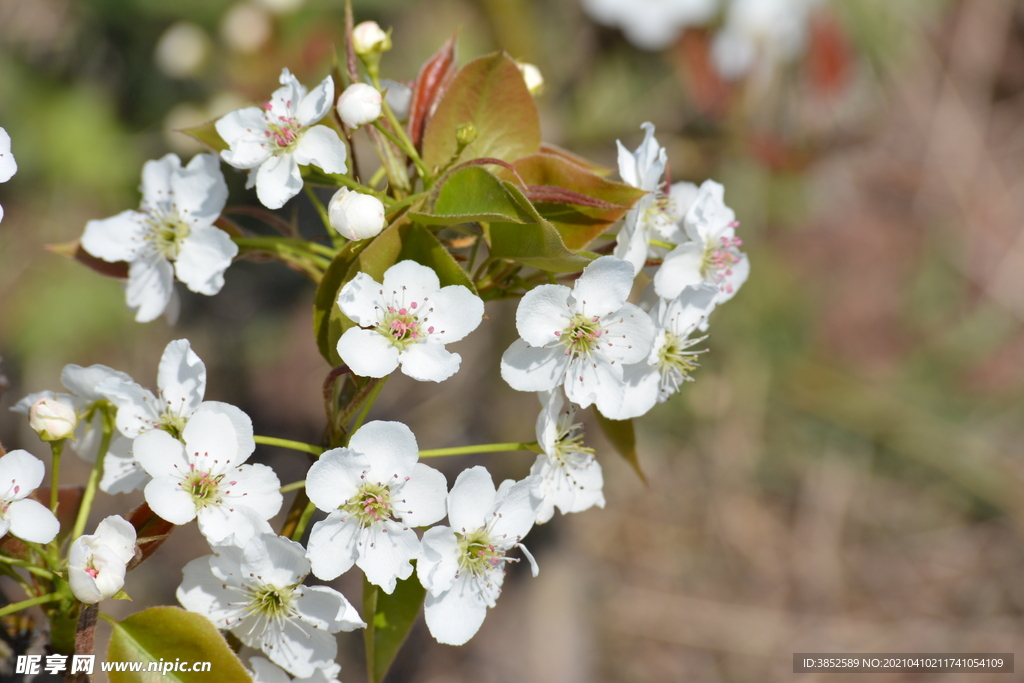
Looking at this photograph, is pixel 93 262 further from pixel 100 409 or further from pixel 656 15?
pixel 656 15

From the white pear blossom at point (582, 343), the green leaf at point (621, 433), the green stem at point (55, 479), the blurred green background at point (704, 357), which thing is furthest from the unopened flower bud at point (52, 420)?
the blurred green background at point (704, 357)

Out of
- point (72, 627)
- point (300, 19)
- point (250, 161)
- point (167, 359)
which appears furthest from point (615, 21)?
point (72, 627)

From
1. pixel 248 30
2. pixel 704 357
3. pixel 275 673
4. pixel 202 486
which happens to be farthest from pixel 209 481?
pixel 704 357

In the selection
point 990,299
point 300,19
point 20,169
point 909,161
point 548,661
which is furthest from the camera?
point 909,161

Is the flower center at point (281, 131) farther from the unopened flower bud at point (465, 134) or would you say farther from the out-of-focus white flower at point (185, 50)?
the out-of-focus white flower at point (185, 50)

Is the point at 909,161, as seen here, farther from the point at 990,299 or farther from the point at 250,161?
the point at 250,161

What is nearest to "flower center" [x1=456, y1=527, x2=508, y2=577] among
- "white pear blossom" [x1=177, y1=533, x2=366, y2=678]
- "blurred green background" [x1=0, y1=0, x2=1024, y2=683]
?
"white pear blossom" [x1=177, y1=533, x2=366, y2=678]
